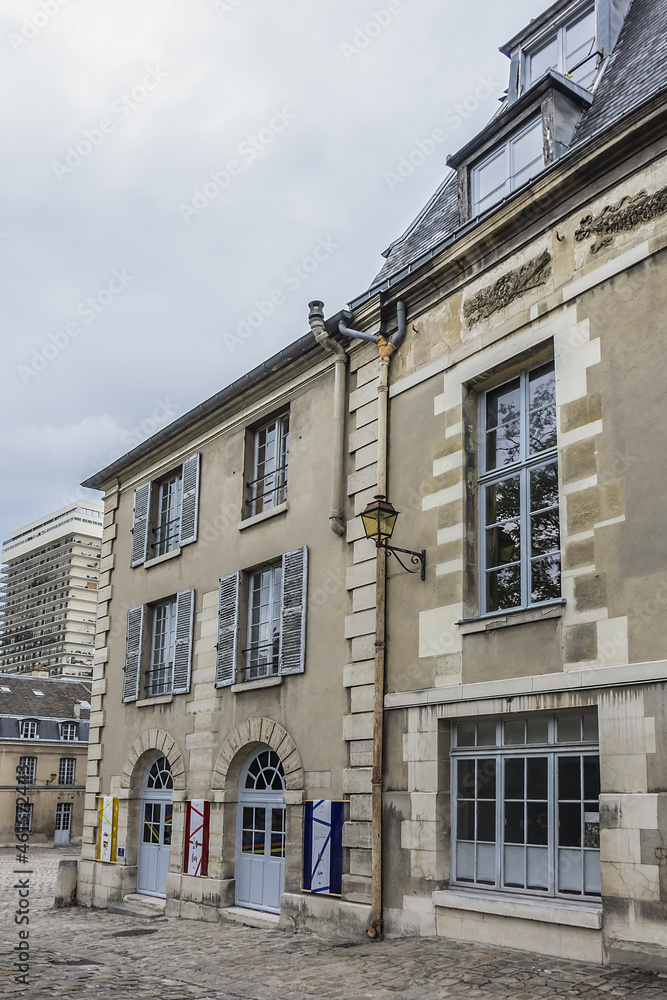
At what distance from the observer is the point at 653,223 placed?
7844mm

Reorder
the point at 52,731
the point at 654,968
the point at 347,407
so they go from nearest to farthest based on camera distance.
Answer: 1. the point at 654,968
2. the point at 347,407
3. the point at 52,731

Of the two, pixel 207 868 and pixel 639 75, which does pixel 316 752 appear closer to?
pixel 207 868

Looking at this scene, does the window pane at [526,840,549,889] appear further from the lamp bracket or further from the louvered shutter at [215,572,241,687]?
the louvered shutter at [215,572,241,687]

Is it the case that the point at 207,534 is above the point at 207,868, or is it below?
above

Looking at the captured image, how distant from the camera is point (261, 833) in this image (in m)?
11.5

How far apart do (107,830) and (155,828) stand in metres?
1.09

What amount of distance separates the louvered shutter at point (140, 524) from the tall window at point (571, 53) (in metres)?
8.30

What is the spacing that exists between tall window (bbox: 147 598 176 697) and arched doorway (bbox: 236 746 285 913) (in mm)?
2536

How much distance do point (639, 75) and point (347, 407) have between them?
4.58 meters

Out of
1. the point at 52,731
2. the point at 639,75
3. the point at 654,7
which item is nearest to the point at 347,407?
the point at 639,75

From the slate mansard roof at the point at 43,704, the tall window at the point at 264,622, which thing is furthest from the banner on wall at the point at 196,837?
the slate mansard roof at the point at 43,704

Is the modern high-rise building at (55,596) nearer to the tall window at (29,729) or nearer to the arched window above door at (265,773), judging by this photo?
the tall window at (29,729)

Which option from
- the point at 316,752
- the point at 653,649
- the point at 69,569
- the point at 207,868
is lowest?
the point at 207,868

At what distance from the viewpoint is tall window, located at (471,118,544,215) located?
9602mm
